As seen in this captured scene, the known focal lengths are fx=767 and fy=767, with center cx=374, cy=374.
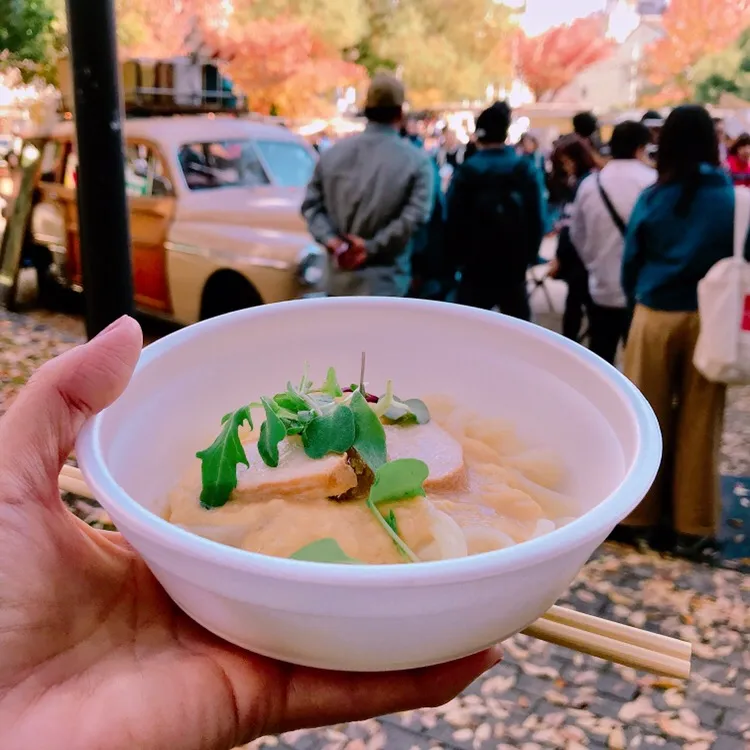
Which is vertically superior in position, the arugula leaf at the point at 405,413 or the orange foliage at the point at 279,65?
the orange foliage at the point at 279,65

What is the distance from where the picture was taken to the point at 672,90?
3008 cm

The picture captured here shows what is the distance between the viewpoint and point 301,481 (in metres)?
1.12

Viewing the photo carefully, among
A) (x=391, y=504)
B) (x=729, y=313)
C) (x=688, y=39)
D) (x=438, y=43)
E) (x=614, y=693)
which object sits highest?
(x=688, y=39)

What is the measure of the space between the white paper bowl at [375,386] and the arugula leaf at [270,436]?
18 centimetres

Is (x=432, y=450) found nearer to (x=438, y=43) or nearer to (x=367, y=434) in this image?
(x=367, y=434)

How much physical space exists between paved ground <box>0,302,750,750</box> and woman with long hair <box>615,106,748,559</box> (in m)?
0.24

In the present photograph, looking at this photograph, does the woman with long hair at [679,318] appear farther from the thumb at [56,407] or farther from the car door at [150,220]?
the car door at [150,220]

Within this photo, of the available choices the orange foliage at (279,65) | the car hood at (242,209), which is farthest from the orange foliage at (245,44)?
the car hood at (242,209)

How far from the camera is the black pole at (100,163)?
245 centimetres

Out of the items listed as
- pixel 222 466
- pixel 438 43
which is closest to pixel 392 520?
pixel 222 466

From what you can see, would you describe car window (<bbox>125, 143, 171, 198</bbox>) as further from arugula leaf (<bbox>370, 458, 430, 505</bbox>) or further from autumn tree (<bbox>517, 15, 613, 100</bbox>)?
autumn tree (<bbox>517, 15, 613, 100</bbox>)

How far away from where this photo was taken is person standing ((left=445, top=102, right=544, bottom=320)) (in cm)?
432

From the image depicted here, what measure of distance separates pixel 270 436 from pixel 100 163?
1863 millimetres

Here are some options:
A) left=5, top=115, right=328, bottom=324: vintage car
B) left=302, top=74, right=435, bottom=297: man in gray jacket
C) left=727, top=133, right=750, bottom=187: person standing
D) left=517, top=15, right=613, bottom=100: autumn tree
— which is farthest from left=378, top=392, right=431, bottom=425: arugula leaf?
left=517, top=15, right=613, bottom=100: autumn tree
